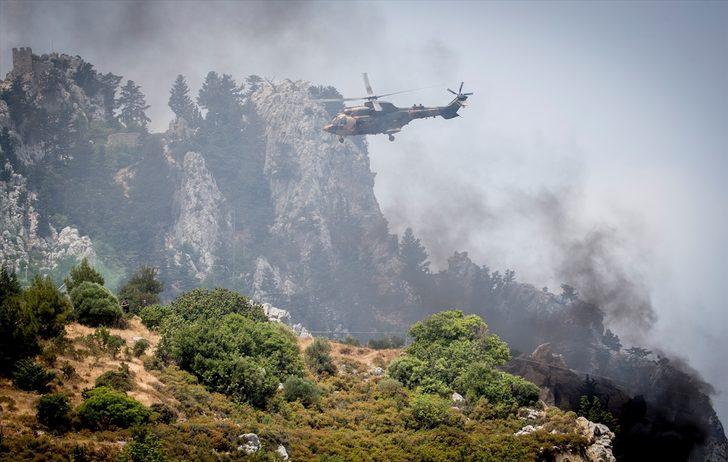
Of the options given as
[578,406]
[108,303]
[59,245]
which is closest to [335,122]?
[578,406]

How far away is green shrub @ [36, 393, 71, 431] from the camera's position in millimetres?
48188

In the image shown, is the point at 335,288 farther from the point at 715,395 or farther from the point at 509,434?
the point at 509,434

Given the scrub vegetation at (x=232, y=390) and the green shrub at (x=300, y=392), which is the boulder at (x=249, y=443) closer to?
the scrub vegetation at (x=232, y=390)

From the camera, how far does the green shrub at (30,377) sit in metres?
51.6

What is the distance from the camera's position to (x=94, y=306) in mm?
66562

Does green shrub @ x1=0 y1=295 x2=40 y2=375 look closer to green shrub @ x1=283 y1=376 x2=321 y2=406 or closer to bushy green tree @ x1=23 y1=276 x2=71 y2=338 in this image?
bushy green tree @ x1=23 y1=276 x2=71 y2=338

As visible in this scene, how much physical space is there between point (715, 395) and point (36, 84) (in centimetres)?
14191

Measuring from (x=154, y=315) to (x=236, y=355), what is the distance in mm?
11906

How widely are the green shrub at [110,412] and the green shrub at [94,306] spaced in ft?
50.2

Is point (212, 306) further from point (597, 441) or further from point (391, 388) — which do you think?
point (597, 441)

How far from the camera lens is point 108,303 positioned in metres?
67.4

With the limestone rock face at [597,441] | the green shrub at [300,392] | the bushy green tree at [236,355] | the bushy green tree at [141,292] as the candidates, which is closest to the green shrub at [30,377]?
the bushy green tree at [236,355]

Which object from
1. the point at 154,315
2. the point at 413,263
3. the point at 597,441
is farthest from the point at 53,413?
the point at 413,263

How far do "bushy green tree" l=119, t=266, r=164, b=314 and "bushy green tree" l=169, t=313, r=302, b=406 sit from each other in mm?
11497
